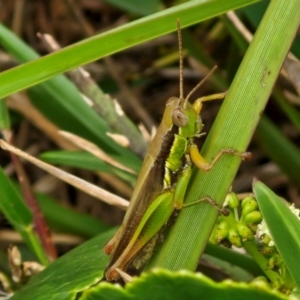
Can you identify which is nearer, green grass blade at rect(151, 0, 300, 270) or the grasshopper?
green grass blade at rect(151, 0, 300, 270)

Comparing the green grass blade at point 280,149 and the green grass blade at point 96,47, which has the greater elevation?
the green grass blade at point 280,149

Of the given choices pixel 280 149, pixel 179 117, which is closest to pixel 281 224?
pixel 179 117

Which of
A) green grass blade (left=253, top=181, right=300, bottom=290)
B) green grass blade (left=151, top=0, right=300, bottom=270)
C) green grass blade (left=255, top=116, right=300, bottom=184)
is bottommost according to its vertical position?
green grass blade (left=253, top=181, right=300, bottom=290)

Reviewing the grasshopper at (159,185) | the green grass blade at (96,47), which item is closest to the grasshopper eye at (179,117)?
the grasshopper at (159,185)

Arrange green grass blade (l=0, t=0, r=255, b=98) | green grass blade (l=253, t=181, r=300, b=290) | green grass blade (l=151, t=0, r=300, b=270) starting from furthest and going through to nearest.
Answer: green grass blade (l=0, t=0, r=255, b=98) < green grass blade (l=151, t=0, r=300, b=270) < green grass blade (l=253, t=181, r=300, b=290)

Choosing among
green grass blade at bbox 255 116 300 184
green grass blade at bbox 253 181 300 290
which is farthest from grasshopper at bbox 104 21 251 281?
green grass blade at bbox 255 116 300 184

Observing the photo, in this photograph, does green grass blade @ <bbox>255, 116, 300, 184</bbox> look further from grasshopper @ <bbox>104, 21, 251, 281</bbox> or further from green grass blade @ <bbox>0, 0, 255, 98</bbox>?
green grass blade @ <bbox>0, 0, 255, 98</bbox>

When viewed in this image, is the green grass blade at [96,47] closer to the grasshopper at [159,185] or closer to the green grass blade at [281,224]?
the grasshopper at [159,185]

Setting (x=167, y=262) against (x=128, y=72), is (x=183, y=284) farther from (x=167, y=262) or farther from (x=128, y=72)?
(x=128, y=72)
